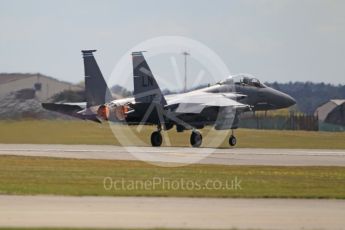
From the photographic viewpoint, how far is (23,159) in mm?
36938

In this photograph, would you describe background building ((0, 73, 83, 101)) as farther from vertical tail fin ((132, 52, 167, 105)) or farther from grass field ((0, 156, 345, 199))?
grass field ((0, 156, 345, 199))

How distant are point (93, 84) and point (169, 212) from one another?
31170 mm

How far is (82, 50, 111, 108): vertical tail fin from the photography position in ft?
164

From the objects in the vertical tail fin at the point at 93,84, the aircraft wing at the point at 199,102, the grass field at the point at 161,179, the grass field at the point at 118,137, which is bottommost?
the grass field at the point at 118,137

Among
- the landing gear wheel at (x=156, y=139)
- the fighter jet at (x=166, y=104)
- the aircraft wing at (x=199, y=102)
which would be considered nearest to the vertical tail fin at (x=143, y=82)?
the fighter jet at (x=166, y=104)

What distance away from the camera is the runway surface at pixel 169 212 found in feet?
59.4

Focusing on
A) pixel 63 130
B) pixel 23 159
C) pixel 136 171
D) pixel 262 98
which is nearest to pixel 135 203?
pixel 136 171

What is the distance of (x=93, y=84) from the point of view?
50.5m

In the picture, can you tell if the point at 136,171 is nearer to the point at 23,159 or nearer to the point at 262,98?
the point at 23,159

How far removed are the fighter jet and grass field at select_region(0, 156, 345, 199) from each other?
11966 mm

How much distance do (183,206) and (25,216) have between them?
4.39 metres

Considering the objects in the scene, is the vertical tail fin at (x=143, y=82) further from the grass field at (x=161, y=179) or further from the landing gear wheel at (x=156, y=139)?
the grass field at (x=161, y=179)

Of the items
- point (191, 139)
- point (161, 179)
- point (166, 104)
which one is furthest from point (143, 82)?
point (161, 179)

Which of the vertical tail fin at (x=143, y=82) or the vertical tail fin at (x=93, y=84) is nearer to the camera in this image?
the vertical tail fin at (x=143, y=82)
